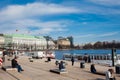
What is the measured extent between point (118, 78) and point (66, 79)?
4.87 m

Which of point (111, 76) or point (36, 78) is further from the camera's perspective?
point (36, 78)

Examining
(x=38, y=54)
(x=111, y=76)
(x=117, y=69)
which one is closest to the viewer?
(x=111, y=76)

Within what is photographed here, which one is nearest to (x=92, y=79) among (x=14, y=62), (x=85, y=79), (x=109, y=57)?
(x=85, y=79)

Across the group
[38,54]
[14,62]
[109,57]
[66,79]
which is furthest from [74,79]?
[38,54]

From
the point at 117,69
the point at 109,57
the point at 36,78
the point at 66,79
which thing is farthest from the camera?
the point at 109,57

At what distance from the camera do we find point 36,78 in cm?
2644

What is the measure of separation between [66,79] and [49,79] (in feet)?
5.65

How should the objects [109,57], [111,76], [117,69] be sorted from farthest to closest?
[109,57] < [117,69] < [111,76]

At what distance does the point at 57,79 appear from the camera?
24828 millimetres

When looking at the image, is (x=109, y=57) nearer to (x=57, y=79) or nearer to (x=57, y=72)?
(x=57, y=72)

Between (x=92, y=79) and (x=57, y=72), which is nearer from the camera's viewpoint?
(x=92, y=79)

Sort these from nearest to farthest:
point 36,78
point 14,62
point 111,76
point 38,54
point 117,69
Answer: point 111,76 < point 36,78 < point 117,69 < point 14,62 < point 38,54

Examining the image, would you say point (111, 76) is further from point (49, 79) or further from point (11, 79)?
point (11, 79)

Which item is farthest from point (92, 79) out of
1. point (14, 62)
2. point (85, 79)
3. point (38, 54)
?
point (38, 54)
